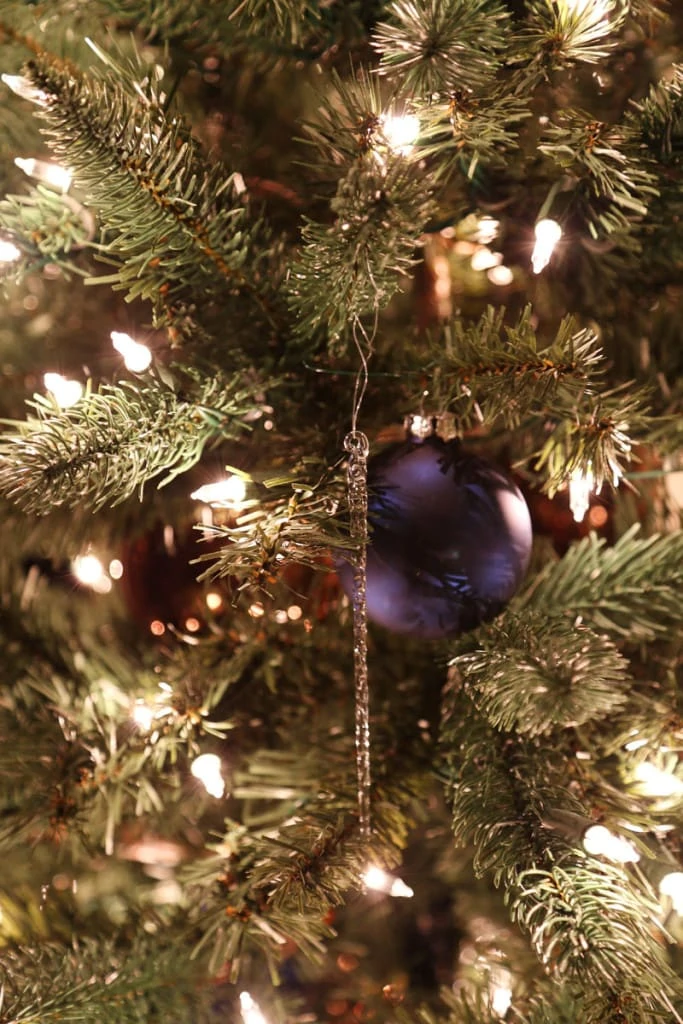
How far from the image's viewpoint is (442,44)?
1.15 ft

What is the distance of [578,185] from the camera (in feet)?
1.54

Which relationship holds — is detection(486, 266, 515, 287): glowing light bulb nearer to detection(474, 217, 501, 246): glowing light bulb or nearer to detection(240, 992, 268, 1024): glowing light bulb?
detection(474, 217, 501, 246): glowing light bulb

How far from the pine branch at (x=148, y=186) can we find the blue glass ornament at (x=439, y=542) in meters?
0.16

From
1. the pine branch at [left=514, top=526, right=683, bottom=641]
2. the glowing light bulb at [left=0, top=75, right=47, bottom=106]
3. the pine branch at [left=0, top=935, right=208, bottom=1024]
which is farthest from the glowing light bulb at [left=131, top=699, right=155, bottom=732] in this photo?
the glowing light bulb at [left=0, top=75, right=47, bottom=106]

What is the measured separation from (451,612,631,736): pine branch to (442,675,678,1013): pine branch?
31mm

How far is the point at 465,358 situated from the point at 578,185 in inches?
5.2

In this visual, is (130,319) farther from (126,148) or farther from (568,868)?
(568,868)

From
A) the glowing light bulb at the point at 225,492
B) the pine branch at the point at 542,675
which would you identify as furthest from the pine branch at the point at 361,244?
the pine branch at the point at 542,675

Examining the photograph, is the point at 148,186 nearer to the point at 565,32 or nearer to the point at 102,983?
the point at 565,32

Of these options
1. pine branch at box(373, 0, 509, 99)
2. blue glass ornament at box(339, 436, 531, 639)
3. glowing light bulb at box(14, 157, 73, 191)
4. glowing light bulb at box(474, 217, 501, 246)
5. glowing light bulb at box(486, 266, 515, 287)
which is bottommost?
blue glass ornament at box(339, 436, 531, 639)

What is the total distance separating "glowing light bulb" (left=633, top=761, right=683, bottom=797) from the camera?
488 millimetres

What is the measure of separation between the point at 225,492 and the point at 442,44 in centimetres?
23

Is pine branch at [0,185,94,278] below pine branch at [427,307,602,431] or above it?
above

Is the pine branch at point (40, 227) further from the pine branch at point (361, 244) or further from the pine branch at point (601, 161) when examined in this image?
the pine branch at point (601, 161)
